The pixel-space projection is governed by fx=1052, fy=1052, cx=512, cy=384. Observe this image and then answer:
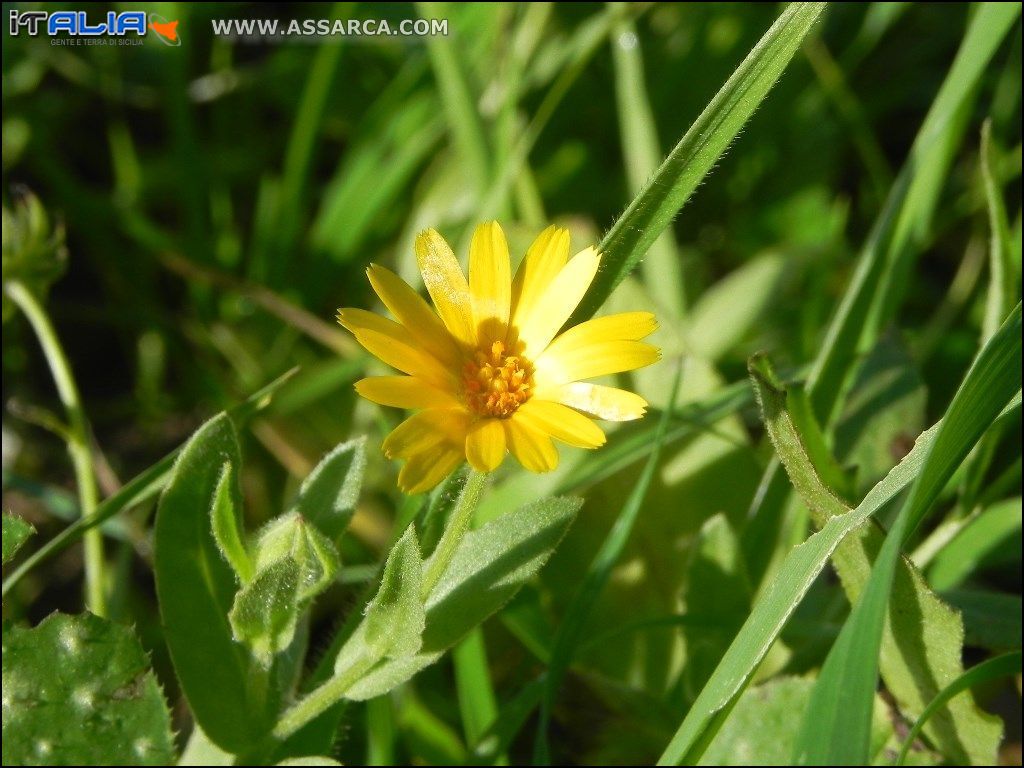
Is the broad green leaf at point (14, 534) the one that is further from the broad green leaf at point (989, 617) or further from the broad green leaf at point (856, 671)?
the broad green leaf at point (989, 617)

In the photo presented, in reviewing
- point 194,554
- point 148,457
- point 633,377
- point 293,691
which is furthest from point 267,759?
point 148,457

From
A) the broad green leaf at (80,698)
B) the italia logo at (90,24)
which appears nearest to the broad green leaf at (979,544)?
the broad green leaf at (80,698)

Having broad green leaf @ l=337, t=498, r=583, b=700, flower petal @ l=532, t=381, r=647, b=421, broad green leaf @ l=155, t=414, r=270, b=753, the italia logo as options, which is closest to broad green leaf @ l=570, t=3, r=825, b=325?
flower petal @ l=532, t=381, r=647, b=421

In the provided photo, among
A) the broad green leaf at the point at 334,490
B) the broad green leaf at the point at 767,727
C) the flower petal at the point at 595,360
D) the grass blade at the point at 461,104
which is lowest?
the broad green leaf at the point at 767,727

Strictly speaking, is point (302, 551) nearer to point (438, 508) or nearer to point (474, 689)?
point (438, 508)

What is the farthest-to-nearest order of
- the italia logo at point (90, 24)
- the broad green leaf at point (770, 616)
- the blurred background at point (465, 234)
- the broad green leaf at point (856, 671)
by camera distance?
the italia logo at point (90, 24)
the blurred background at point (465, 234)
the broad green leaf at point (770, 616)
the broad green leaf at point (856, 671)

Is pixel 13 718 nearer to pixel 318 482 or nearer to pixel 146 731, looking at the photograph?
pixel 146 731

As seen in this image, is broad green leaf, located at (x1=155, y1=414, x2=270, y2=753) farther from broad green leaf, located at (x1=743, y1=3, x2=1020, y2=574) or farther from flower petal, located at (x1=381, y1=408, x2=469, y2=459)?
broad green leaf, located at (x1=743, y1=3, x2=1020, y2=574)
